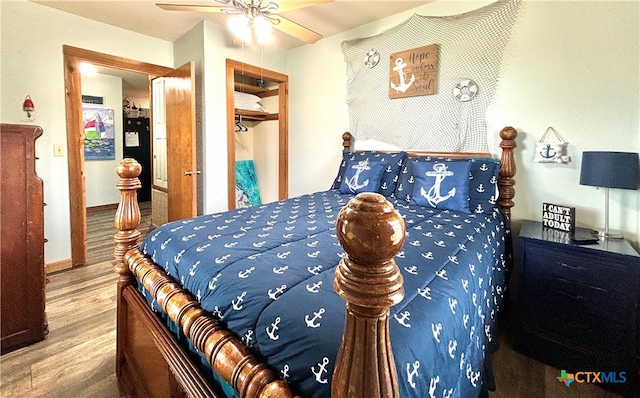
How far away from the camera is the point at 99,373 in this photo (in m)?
1.65

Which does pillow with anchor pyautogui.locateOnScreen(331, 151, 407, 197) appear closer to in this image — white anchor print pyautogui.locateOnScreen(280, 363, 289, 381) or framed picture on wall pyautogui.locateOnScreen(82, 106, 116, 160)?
white anchor print pyautogui.locateOnScreen(280, 363, 289, 381)

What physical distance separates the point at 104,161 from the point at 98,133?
0.52m

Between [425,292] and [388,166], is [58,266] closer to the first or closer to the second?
[388,166]

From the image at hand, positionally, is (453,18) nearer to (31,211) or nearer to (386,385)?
(386,385)

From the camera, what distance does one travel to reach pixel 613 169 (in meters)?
1.67

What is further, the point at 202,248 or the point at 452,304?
the point at 202,248

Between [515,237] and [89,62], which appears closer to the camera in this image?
[515,237]

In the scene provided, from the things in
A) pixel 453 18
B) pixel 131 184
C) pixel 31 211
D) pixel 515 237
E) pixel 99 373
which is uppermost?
pixel 453 18

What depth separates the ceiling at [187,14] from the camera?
106 inches

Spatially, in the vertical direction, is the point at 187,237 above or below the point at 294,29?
below

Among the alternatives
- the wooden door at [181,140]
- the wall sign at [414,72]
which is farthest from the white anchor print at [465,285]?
the wooden door at [181,140]

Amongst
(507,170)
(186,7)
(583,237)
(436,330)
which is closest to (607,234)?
(583,237)

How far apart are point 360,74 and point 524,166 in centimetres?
177

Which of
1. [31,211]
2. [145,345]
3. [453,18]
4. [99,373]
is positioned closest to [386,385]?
[145,345]
